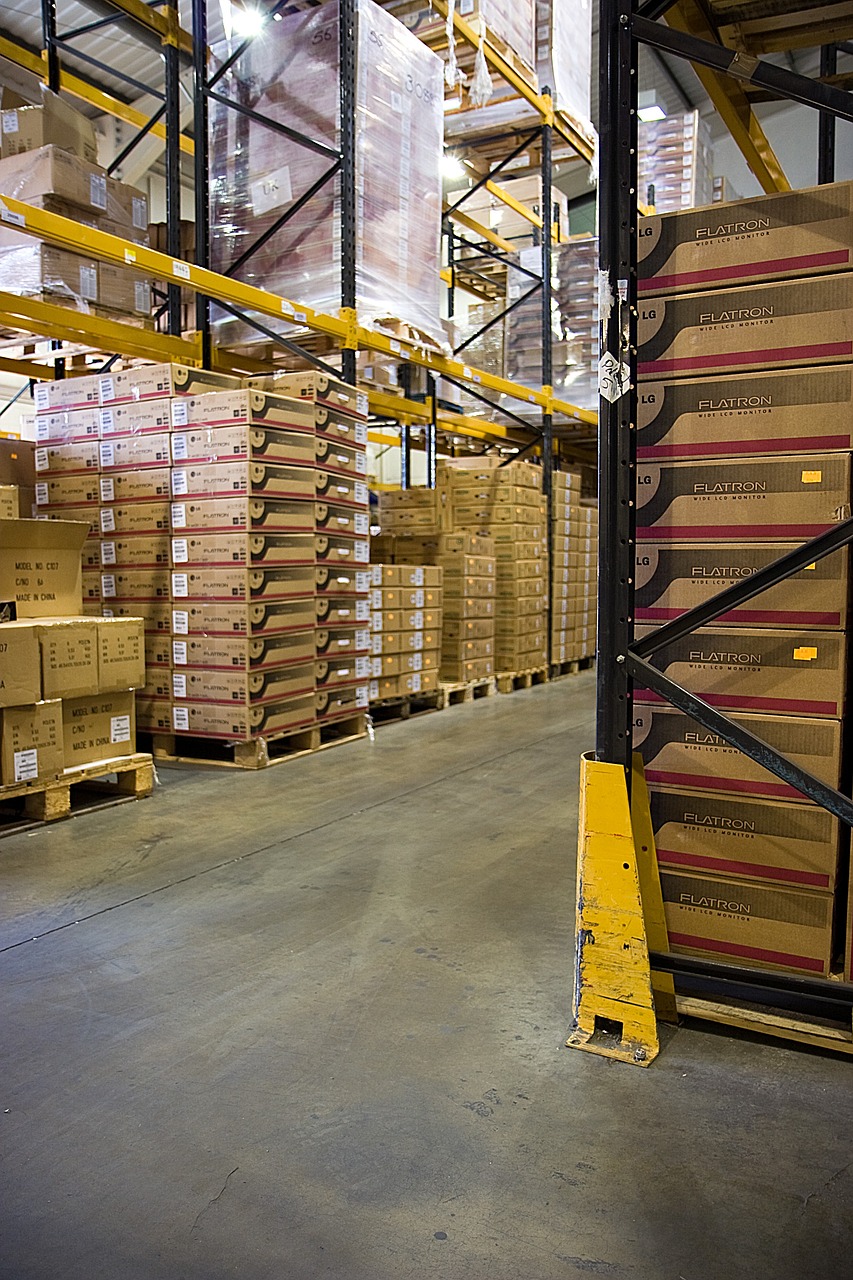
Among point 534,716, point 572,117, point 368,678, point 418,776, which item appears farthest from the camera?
point 572,117

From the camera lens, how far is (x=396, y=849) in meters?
4.38

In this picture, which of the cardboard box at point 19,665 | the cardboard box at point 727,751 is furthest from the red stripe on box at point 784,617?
the cardboard box at point 19,665

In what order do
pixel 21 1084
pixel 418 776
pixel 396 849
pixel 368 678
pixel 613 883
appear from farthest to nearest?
1. pixel 368 678
2. pixel 418 776
3. pixel 396 849
4. pixel 613 883
5. pixel 21 1084

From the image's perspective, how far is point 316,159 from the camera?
269 inches

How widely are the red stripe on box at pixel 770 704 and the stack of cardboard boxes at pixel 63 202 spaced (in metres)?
4.86

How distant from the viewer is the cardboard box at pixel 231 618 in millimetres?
5914

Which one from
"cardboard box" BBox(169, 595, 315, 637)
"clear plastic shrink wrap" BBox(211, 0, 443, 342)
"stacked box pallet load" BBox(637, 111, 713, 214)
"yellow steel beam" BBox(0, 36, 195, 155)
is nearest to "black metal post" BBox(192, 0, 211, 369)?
"clear plastic shrink wrap" BBox(211, 0, 443, 342)

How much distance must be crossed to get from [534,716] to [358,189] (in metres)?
4.41

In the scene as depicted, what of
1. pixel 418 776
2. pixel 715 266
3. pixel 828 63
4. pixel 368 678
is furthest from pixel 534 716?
pixel 715 266

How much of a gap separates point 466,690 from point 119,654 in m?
4.82

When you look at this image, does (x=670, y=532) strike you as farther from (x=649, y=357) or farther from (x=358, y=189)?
(x=358, y=189)

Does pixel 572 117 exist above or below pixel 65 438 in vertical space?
above

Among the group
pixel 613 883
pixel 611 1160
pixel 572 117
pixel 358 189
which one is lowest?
pixel 611 1160

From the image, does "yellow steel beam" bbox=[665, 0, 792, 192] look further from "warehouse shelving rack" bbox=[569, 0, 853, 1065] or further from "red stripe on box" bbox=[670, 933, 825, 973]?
"red stripe on box" bbox=[670, 933, 825, 973]
